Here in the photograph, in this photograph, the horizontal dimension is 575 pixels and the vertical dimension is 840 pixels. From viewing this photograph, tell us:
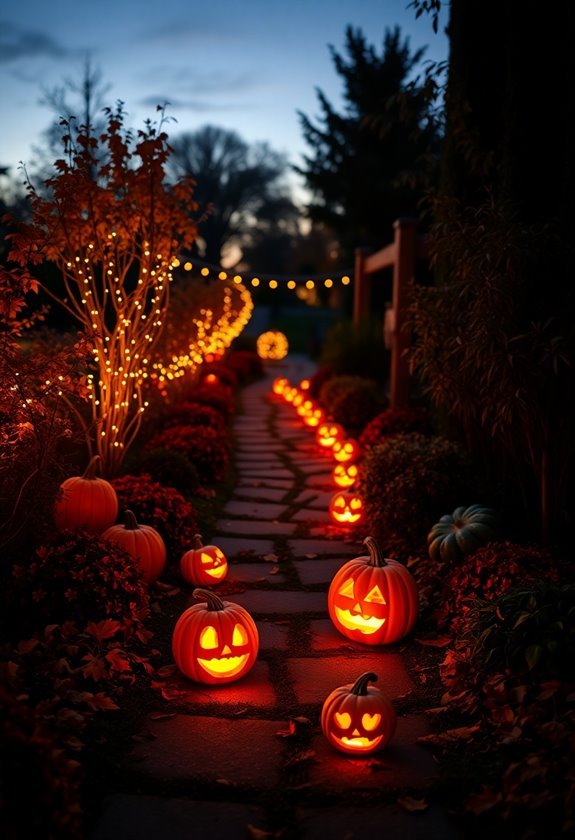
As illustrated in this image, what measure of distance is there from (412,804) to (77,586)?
1.83m

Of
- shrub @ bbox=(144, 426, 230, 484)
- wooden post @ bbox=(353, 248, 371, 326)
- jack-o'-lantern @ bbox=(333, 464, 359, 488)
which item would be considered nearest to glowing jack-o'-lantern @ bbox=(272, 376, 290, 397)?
wooden post @ bbox=(353, 248, 371, 326)

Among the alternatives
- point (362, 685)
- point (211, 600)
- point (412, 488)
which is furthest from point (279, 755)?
point (412, 488)

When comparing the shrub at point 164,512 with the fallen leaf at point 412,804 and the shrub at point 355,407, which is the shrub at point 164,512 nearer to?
the fallen leaf at point 412,804

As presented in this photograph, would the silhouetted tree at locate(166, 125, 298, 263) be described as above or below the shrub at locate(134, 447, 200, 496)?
above

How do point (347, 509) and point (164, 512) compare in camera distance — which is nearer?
point (164, 512)

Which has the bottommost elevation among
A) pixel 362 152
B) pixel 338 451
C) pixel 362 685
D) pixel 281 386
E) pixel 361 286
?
pixel 362 685

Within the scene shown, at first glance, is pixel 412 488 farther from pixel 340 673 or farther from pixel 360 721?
pixel 360 721

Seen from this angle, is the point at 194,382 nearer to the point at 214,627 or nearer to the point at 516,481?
the point at 516,481

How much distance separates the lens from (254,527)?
18.7 ft

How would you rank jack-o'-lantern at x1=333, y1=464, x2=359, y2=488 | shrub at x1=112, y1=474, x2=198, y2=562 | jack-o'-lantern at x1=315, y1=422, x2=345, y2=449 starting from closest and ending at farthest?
shrub at x1=112, y1=474, x2=198, y2=562, jack-o'-lantern at x1=333, y1=464, x2=359, y2=488, jack-o'-lantern at x1=315, y1=422, x2=345, y2=449

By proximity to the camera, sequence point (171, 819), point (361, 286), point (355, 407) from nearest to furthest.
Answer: point (171, 819) < point (355, 407) < point (361, 286)

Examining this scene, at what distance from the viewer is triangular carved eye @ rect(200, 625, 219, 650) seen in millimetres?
3166

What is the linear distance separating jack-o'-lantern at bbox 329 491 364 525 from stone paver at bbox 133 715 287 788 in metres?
2.78

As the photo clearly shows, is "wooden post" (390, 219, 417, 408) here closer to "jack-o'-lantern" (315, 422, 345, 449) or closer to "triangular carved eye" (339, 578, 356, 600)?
"jack-o'-lantern" (315, 422, 345, 449)
